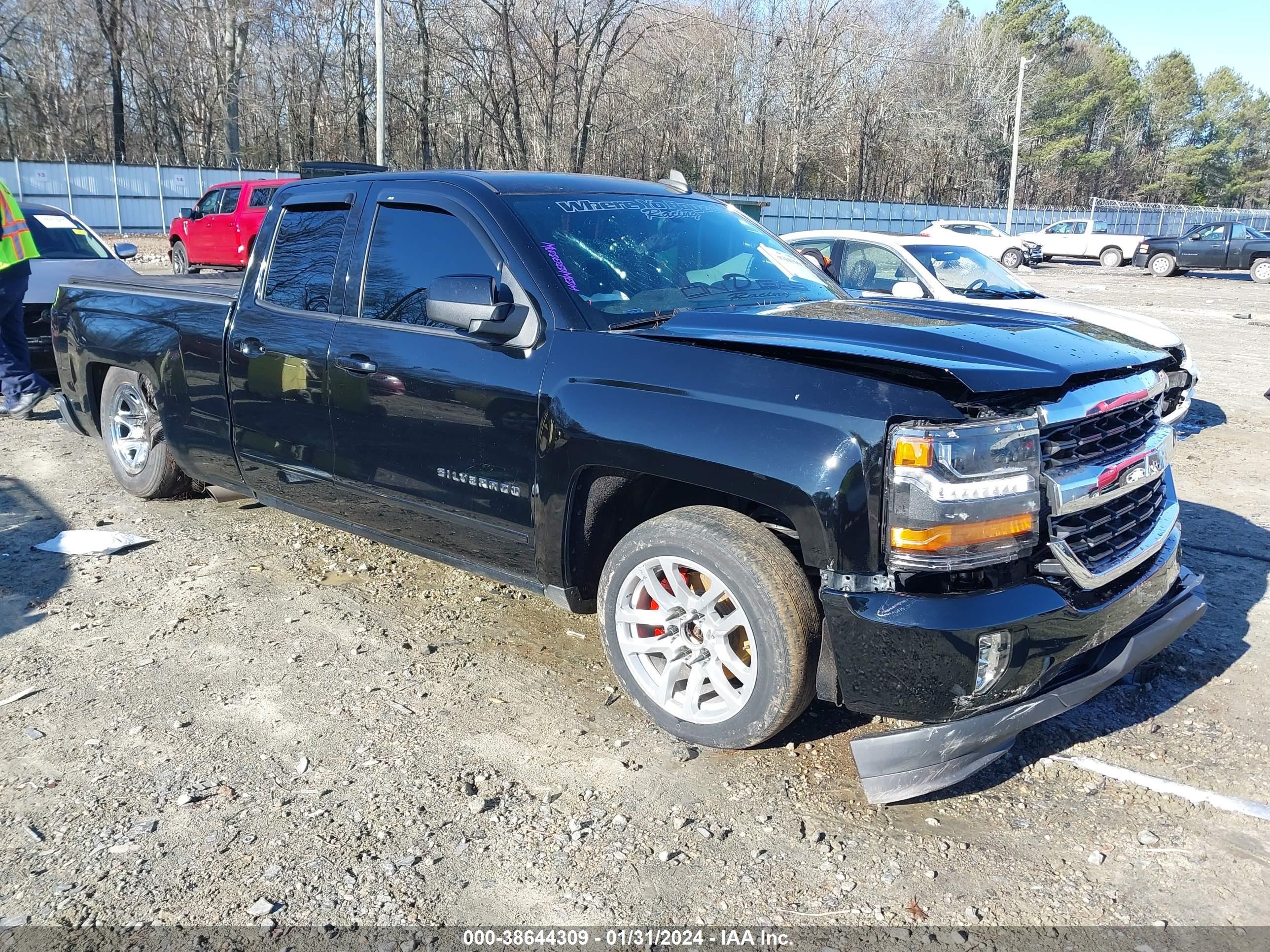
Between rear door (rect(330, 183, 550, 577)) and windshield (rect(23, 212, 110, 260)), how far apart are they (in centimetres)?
676

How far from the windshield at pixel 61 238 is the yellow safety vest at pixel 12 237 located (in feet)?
5.72

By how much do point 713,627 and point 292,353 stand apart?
2369 millimetres

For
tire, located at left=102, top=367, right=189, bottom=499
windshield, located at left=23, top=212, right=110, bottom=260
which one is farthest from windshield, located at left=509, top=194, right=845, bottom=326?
windshield, located at left=23, top=212, right=110, bottom=260

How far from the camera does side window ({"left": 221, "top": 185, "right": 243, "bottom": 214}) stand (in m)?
20.2

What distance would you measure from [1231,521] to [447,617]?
4.73m

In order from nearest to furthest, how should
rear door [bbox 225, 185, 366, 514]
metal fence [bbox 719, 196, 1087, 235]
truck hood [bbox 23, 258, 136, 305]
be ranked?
rear door [bbox 225, 185, 366, 514] < truck hood [bbox 23, 258, 136, 305] < metal fence [bbox 719, 196, 1087, 235]

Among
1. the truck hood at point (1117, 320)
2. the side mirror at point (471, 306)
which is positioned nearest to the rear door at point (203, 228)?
the truck hood at point (1117, 320)

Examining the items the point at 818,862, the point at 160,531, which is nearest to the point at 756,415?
the point at 818,862

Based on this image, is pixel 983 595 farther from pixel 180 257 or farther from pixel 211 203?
pixel 180 257

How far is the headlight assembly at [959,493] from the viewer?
268 centimetres

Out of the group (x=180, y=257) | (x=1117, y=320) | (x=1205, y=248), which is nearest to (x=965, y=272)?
(x=1117, y=320)

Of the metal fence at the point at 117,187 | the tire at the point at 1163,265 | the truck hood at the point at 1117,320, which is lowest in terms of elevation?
the truck hood at the point at 1117,320

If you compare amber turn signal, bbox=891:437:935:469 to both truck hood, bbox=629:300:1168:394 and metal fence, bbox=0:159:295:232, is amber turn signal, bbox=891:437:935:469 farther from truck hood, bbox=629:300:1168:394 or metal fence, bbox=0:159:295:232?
metal fence, bbox=0:159:295:232

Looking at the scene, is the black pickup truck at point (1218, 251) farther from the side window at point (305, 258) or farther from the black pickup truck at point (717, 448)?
the side window at point (305, 258)
